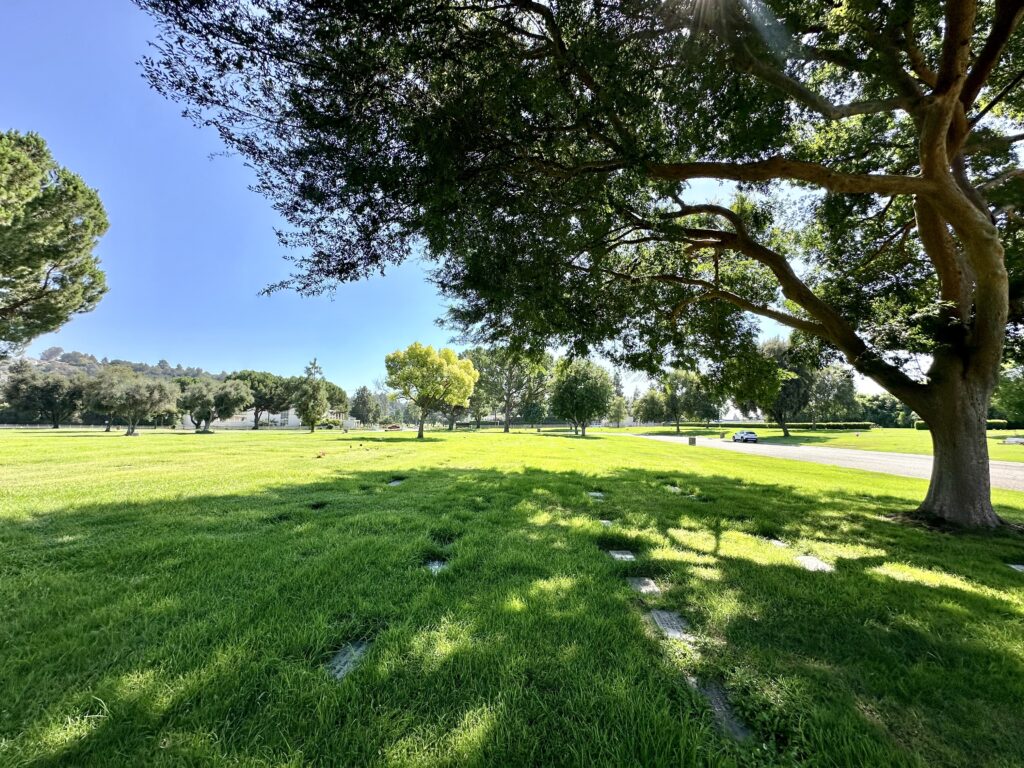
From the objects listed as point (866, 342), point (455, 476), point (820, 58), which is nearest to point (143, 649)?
point (455, 476)

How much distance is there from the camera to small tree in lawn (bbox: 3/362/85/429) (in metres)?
57.8

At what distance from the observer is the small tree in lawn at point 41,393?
190 ft

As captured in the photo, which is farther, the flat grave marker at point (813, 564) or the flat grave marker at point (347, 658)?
the flat grave marker at point (813, 564)

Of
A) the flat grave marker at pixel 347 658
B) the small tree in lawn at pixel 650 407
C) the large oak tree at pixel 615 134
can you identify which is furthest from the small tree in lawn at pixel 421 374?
the small tree in lawn at pixel 650 407

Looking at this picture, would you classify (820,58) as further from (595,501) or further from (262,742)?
(262,742)

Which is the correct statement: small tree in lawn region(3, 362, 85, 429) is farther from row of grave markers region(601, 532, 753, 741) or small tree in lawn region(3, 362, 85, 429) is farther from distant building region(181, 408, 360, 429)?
row of grave markers region(601, 532, 753, 741)

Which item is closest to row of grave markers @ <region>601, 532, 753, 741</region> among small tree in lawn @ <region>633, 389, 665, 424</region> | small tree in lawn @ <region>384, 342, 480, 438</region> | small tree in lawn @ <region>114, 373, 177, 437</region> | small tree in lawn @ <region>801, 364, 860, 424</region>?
small tree in lawn @ <region>384, 342, 480, 438</region>

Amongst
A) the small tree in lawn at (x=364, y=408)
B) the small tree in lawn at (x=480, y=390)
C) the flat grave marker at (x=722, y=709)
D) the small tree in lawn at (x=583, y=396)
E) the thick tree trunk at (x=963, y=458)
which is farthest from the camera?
the small tree in lawn at (x=364, y=408)

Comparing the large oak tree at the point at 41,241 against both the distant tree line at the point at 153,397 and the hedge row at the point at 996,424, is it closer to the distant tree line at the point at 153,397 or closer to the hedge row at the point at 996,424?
the distant tree line at the point at 153,397

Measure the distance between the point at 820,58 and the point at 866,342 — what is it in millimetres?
4356

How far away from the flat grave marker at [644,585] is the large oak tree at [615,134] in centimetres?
425

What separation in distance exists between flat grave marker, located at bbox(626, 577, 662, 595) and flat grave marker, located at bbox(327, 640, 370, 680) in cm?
203

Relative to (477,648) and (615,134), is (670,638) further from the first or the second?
(615,134)

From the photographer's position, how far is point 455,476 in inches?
331
